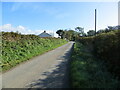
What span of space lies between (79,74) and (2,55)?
6580mm

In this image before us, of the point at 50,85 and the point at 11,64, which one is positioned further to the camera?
the point at 11,64

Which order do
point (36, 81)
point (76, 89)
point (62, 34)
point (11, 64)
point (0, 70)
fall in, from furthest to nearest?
point (62, 34) → point (11, 64) → point (0, 70) → point (36, 81) → point (76, 89)

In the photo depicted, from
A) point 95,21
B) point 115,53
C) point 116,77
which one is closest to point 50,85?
point 116,77

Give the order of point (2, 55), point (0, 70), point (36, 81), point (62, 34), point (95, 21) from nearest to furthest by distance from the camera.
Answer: point (36, 81) < point (0, 70) < point (2, 55) < point (95, 21) < point (62, 34)

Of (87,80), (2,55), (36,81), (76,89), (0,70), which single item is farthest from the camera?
(2,55)

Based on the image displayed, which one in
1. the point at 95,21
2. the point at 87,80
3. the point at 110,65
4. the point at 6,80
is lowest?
the point at 6,80

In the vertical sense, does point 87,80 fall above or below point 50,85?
above

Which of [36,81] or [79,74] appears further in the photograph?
[36,81]

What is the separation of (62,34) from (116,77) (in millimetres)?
71344

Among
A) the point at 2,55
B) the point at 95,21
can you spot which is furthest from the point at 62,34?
the point at 2,55

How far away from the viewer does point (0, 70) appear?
254 inches

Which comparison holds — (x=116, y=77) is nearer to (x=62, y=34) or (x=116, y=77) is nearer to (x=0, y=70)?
(x=0, y=70)

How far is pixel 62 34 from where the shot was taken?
246 feet

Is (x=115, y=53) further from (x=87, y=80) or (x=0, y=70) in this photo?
(x=0, y=70)
